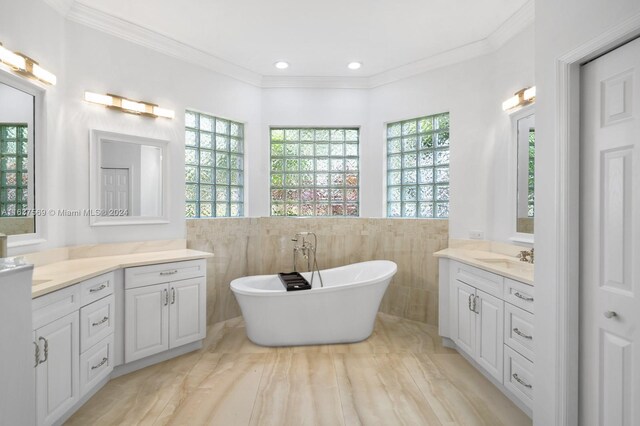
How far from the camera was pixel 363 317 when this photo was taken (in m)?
3.42

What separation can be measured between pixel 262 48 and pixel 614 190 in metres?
3.22

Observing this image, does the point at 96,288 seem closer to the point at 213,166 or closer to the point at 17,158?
the point at 17,158

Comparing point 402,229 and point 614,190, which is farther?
point 402,229

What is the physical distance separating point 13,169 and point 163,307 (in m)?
1.41

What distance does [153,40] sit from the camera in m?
3.37

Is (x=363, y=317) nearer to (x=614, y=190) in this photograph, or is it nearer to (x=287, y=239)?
(x=287, y=239)

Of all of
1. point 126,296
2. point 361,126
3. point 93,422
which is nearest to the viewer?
point 93,422

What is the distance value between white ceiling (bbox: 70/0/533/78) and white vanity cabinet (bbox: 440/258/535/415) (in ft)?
6.93

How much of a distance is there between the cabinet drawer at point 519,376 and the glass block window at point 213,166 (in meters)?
3.10

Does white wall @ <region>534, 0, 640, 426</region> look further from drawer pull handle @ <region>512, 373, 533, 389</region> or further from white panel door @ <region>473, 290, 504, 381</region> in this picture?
white panel door @ <region>473, 290, 504, 381</region>

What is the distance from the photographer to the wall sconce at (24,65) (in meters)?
2.21

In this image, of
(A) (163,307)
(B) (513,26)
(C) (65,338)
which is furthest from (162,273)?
(B) (513,26)

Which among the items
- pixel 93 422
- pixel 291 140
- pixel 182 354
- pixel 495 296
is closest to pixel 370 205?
pixel 291 140

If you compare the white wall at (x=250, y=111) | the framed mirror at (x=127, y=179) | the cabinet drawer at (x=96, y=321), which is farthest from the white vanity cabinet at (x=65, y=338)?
the framed mirror at (x=127, y=179)
